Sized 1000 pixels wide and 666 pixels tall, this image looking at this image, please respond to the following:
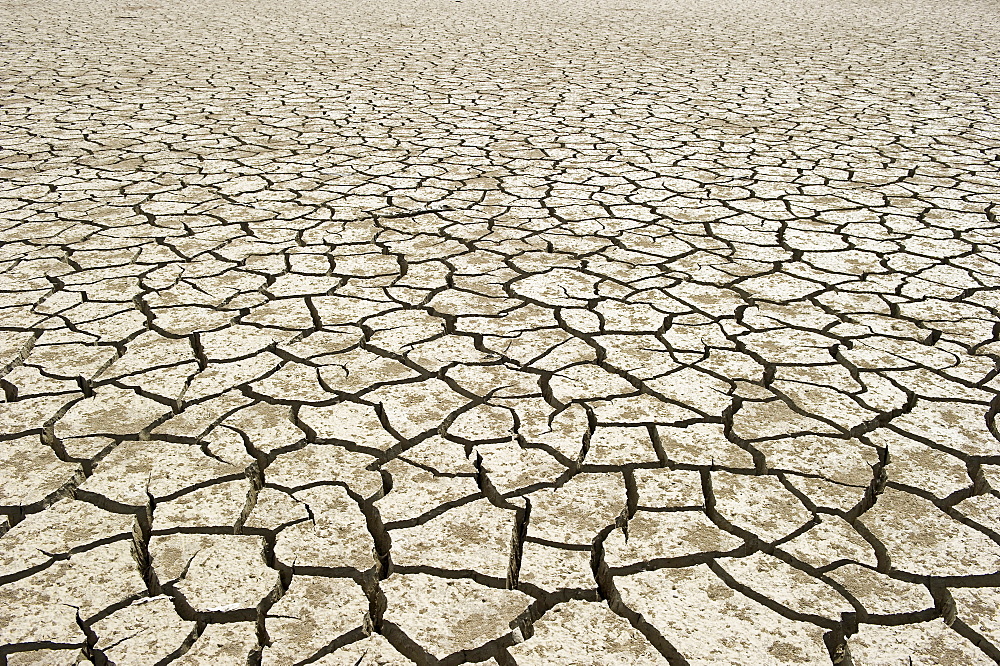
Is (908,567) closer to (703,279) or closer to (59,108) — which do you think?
(703,279)

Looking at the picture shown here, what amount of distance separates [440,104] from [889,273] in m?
3.97

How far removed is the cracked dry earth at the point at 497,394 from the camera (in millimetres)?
1671

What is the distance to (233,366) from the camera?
2.58m

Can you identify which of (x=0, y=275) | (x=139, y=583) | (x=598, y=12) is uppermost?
(x=139, y=583)

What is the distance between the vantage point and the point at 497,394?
2449mm

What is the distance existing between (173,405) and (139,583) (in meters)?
0.73

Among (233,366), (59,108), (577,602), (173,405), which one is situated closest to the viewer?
(577,602)

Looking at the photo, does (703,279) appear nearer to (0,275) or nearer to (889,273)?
(889,273)

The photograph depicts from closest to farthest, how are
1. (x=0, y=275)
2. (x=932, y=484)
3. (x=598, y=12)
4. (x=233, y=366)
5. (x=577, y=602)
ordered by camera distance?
1. (x=577, y=602)
2. (x=932, y=484)
3. (x=233, y=366)
4. (x=0, y=275)
5. (x=598, y=12)

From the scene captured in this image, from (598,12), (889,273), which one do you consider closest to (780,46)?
(598,12)

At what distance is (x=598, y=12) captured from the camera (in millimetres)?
13477

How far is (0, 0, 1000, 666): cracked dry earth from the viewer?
5.48ft

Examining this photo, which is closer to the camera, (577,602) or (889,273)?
(577,602)

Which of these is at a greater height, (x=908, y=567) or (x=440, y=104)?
(x=908, y=567)
